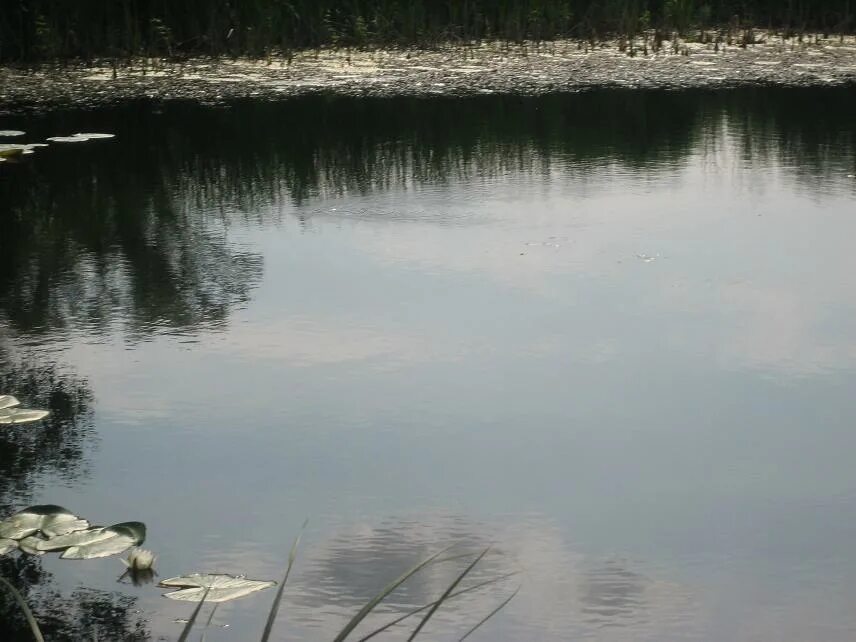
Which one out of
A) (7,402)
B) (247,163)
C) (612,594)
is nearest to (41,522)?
(7,402)

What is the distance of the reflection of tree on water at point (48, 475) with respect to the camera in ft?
7.57

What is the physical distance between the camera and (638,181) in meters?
5.93

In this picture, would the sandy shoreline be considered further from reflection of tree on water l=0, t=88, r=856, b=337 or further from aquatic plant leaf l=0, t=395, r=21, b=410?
aquatic plant leaf l=0, t=395, r=21, b=410

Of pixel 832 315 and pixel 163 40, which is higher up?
pixel 163 40

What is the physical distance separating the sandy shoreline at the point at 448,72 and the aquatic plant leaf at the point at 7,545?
20.7 feet

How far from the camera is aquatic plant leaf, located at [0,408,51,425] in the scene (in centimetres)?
324

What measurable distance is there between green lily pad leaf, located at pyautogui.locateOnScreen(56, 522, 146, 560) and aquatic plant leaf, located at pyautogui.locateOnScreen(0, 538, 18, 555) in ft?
0.20

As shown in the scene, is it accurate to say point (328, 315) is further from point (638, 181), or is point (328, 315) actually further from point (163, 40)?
point (163, 40)

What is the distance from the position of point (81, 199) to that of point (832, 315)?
3084 mm

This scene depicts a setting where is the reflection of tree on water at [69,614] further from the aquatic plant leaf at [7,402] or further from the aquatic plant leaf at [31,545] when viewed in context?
the aquatic plant leaf at [7,402]

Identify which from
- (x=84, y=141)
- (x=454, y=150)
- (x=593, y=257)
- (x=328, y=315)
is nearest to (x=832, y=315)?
(x=593, y=257)

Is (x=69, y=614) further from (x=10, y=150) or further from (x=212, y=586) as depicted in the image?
(x=10, y=150)

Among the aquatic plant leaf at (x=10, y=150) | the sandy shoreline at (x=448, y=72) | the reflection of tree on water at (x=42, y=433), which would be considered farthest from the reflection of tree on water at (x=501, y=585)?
the sandy shoreline at (x=448, y=72)

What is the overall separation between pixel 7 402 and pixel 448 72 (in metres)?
6.52
